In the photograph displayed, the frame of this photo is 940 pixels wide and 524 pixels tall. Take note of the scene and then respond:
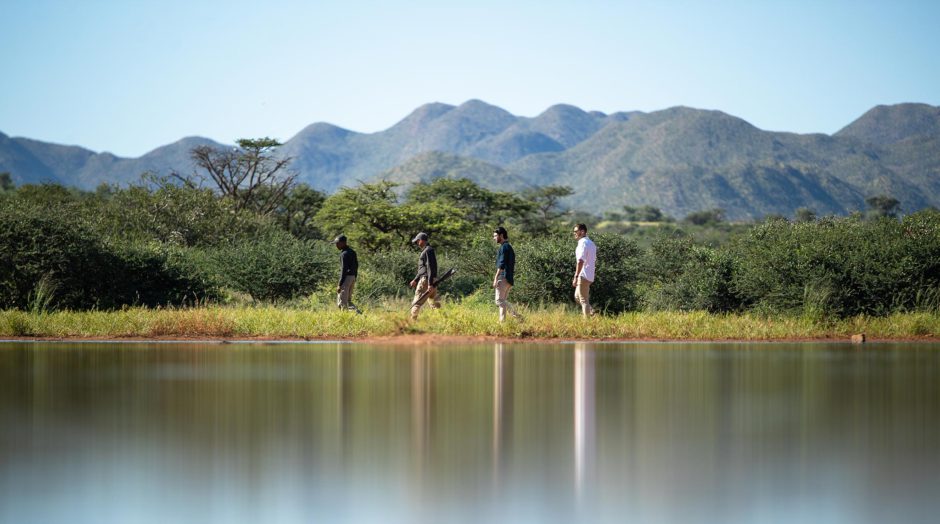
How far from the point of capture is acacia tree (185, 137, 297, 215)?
7388cm

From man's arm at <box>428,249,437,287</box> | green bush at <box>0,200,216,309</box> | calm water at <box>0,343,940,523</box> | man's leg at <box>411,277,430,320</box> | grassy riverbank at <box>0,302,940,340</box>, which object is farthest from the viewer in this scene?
green bush at <box>0,200,216,309</box>

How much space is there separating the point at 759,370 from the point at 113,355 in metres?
9.33

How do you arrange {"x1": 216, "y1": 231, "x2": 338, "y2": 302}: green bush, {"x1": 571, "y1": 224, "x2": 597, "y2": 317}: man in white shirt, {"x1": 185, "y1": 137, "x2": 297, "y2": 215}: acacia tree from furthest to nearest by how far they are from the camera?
{"x1": 185, "y1": 137, "x2": 297, "y2": 215}: acacia tree < {"x1": 216, "y1": 231, "x2": 338, "y2": 302}: green bush < {"x1": 571, "y1": 224, "x2": 597, "y2": 317}: man in white shirt

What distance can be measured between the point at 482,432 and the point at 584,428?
916mm

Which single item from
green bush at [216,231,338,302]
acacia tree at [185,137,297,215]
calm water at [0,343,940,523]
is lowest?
calm water at [0,343,940,523]

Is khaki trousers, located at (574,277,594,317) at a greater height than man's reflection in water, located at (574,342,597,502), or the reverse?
khaki trousers, located at (574,277,594,317)

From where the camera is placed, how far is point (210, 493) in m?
6.13

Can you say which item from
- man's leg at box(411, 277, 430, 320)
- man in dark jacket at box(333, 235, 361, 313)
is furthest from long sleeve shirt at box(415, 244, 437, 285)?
man in dark jacket at box(333, 235, 361, 313)

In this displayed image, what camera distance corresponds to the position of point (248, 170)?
75188 millimetres

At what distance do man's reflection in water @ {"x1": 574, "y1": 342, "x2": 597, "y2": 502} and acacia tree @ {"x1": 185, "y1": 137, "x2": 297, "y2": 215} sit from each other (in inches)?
2454

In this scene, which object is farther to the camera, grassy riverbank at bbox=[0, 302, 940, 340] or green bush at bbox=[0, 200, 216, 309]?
green bush at bbox=[0, 200, 216, 309]

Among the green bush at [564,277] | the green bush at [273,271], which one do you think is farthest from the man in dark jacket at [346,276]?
the green bush at [273,271]

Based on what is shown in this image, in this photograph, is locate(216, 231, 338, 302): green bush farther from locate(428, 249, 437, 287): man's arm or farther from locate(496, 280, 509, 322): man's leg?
locate(496, 280, 509, 322): man's leg

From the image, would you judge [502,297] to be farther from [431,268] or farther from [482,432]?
[482,432]
